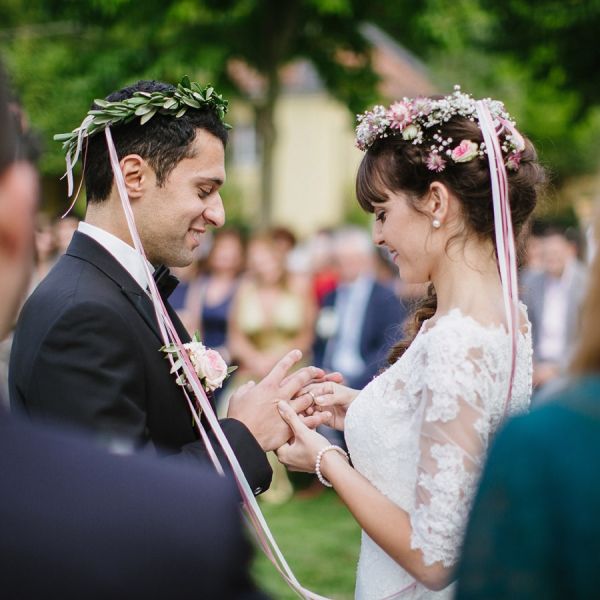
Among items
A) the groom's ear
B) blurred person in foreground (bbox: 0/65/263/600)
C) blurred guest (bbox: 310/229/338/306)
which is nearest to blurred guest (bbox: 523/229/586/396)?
blurred guest (bbox: 310/229/338/306)

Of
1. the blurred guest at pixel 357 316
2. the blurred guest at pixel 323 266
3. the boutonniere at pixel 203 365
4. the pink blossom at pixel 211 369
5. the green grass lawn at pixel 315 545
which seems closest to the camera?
the boutonniere at pixel 203 365

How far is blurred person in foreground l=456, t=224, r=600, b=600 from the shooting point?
1.22 metres

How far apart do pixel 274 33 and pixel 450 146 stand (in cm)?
1125

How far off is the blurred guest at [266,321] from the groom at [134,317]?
17.4 ft

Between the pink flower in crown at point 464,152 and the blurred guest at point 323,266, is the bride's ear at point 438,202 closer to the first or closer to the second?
the pink flower in crown at point 464,152

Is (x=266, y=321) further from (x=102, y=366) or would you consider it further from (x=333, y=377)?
(x=102, y=366)

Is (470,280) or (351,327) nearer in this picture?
(470,280)

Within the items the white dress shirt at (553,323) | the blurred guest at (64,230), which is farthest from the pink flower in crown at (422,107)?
the white dress shirt at (553,323)

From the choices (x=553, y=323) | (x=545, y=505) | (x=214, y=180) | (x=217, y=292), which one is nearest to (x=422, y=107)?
(x=214, y=180)

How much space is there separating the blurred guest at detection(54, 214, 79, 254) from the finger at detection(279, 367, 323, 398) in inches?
178

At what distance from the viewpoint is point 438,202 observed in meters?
2.78

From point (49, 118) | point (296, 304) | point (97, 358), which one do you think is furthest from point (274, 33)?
point (97, 358)

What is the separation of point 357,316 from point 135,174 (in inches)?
227

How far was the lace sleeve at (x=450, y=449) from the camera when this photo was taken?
2379 mm
